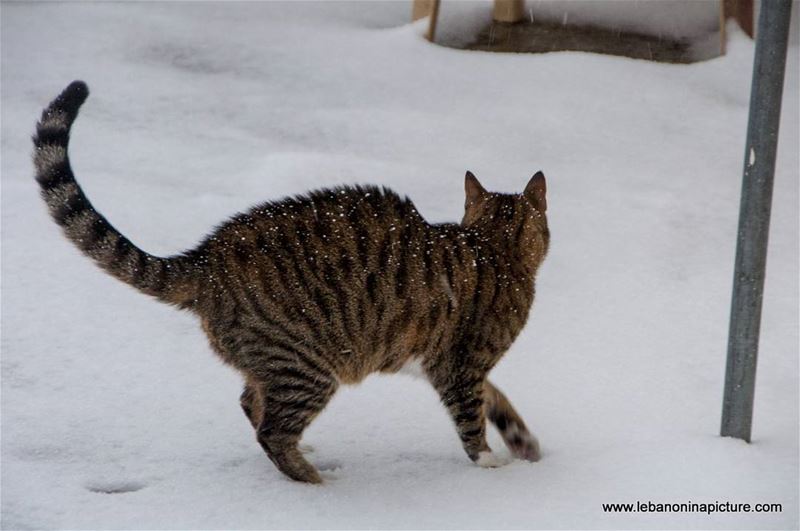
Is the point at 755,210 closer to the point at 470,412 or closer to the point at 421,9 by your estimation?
the point at 470,412

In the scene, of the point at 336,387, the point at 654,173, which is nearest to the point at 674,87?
the point at 654,173

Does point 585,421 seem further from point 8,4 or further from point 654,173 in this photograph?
point 8,4

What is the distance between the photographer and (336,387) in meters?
3.12

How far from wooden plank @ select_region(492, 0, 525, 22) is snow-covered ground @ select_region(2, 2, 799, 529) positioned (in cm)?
66

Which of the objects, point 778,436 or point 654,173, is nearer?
point 778,436

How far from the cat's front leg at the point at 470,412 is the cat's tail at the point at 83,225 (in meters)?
0.83

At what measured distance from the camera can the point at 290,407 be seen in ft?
9.98

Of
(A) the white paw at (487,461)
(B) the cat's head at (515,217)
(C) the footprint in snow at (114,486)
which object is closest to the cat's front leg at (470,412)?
(A) the white paw at (487,461)

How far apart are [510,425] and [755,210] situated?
983 mm

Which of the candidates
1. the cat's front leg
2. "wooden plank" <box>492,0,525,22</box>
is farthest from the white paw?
"wooden plank" <box>492,0,525,22</box>

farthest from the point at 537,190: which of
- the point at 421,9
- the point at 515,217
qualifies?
the point at 421,9

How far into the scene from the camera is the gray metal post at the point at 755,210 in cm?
292

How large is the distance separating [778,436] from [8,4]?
5.87 meters

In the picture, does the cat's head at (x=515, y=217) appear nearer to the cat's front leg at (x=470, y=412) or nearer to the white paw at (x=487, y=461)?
the cat's front leg at (x=470, y=412)
